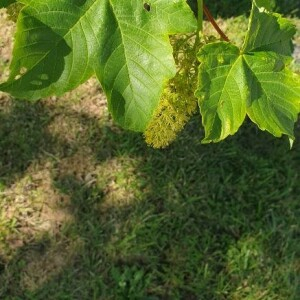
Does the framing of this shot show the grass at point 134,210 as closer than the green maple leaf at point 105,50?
No

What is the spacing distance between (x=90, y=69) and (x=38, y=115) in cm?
168

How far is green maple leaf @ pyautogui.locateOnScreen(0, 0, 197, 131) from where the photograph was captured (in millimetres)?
938

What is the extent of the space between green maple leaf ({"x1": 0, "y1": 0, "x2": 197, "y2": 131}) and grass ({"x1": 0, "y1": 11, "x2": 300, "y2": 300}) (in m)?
1.48

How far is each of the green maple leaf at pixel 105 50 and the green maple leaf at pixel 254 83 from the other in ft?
0.28

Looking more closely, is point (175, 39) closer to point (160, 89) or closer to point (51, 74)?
point (160, 89)

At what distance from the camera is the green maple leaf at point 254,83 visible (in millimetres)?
975

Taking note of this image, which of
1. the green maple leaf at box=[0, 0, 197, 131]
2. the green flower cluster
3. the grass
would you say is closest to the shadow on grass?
the grass

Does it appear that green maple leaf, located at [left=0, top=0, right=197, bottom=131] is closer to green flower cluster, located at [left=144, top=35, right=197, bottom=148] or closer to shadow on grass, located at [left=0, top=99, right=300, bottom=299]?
green flower cluster, located at [left=144, top=35, right=197, bottom=148]

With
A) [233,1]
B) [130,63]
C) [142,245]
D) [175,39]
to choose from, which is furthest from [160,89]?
[233,1]

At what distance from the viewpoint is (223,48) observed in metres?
0.99

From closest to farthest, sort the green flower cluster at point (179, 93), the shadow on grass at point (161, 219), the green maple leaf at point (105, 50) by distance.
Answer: the green maple leaf at point (105, 50), the green flower cluster at point (179, 93), the shadow on grass at point (161, 219)

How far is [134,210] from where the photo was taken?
97.1 inches

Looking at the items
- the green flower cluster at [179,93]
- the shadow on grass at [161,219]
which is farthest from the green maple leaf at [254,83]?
the shadow on grass at [161,219]

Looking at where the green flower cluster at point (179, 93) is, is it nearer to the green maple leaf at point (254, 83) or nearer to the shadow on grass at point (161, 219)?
the green maple leaf at point (254, 83)
